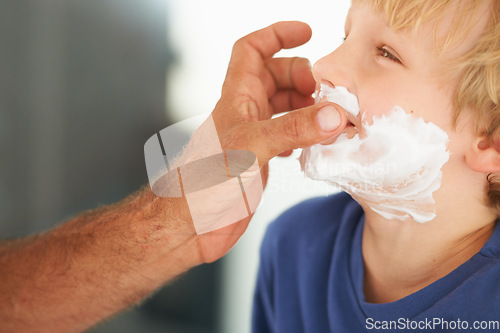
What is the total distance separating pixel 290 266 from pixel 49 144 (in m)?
0.94

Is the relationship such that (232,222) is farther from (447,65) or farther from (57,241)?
(447,65)

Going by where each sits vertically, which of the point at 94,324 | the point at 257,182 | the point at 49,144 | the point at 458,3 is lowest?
the point at 94,324

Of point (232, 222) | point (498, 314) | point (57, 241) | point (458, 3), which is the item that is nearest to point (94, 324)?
point (57, 241)

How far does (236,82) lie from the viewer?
0.86 metres

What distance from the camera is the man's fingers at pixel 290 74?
38.0 inches

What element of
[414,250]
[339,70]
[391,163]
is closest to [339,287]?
[414,250]

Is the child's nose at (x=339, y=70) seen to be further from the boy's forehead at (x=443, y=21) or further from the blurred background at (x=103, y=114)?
the blurred background at (x=103, y=114)

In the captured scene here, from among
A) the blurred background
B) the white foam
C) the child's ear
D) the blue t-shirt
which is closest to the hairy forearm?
the blue t-shirt

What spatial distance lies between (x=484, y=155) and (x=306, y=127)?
0.85ft

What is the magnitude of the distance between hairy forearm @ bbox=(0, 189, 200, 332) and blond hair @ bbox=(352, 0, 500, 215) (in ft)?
1.49

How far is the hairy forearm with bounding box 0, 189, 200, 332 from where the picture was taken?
81 centimetres

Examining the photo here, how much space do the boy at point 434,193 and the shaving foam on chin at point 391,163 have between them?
15 millimetres

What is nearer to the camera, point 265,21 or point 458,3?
point 458,3

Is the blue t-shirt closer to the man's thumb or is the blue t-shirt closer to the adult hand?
the adult hand
